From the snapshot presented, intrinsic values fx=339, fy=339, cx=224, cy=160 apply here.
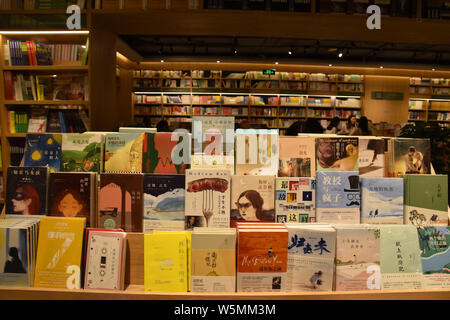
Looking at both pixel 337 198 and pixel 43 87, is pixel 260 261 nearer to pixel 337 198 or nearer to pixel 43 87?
pixel 337 198

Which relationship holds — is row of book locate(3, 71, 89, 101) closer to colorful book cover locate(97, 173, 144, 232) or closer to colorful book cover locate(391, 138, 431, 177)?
colorful book cover locate(97, 173, 144, 232)

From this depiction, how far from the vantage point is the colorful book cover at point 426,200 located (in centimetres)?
171

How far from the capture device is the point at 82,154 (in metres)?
1.79

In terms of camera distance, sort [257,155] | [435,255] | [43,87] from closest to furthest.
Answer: [435,255], [257,155], [43,87]

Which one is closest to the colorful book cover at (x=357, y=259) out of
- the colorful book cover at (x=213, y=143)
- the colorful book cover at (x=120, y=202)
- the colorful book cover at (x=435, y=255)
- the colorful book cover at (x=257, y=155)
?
the colorful book cover at (x=435, y=255)

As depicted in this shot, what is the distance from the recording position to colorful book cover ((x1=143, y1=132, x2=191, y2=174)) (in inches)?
70.1

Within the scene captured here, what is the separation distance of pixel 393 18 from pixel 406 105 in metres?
6.55

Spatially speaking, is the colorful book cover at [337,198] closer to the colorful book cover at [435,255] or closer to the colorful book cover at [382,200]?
the colorful book cover at [382,200]

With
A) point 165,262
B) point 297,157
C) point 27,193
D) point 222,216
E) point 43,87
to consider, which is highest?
point 43,87

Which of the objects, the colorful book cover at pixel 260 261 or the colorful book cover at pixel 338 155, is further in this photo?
the colorful book cover at pixel 338 155

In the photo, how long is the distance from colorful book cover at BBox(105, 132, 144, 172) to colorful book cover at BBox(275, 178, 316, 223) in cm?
74

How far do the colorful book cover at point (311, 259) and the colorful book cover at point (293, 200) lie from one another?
0.52 feet

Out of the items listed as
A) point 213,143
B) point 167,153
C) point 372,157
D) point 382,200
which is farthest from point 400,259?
point 167,153

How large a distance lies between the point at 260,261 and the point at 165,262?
429 millimetres
